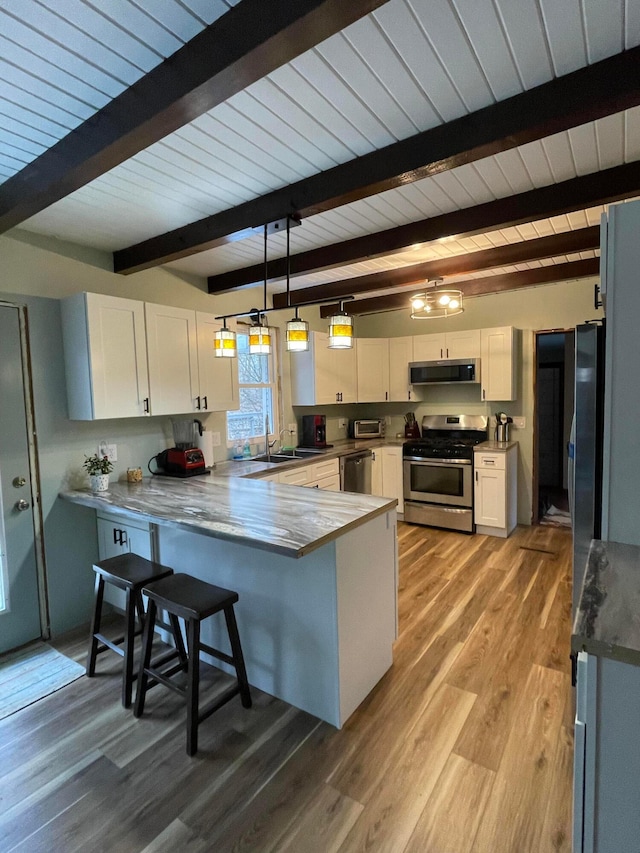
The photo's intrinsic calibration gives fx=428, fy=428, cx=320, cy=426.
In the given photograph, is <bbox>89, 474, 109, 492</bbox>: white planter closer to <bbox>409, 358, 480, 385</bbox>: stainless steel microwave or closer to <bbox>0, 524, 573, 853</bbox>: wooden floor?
<bbox>0, 524, 573, 853</bbox>: wooden floor

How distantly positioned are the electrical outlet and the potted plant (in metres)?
0.10

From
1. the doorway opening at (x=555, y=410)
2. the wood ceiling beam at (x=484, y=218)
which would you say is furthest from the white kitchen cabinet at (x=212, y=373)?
the doorway opening at (x=555, y=410)

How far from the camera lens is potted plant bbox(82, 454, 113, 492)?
283cm

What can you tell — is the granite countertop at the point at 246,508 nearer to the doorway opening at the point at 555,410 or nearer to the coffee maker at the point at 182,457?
the coffee maker at the point at 182,457

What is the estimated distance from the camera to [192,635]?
185 centimetres

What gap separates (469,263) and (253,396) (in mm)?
2348

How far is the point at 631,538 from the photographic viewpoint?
146 cm

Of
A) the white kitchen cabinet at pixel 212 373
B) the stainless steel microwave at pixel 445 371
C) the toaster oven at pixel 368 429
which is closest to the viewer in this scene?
the white kitchen cabinet at pixel 212 373

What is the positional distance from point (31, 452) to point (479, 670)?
2973mm

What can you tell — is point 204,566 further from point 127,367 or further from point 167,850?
point 127,367

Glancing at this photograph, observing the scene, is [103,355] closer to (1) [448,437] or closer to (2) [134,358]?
(2) [134,358]

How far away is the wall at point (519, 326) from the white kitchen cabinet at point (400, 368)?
0.29 m

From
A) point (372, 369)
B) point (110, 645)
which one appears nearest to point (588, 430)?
point (110, 645)

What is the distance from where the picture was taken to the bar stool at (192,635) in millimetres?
1849
